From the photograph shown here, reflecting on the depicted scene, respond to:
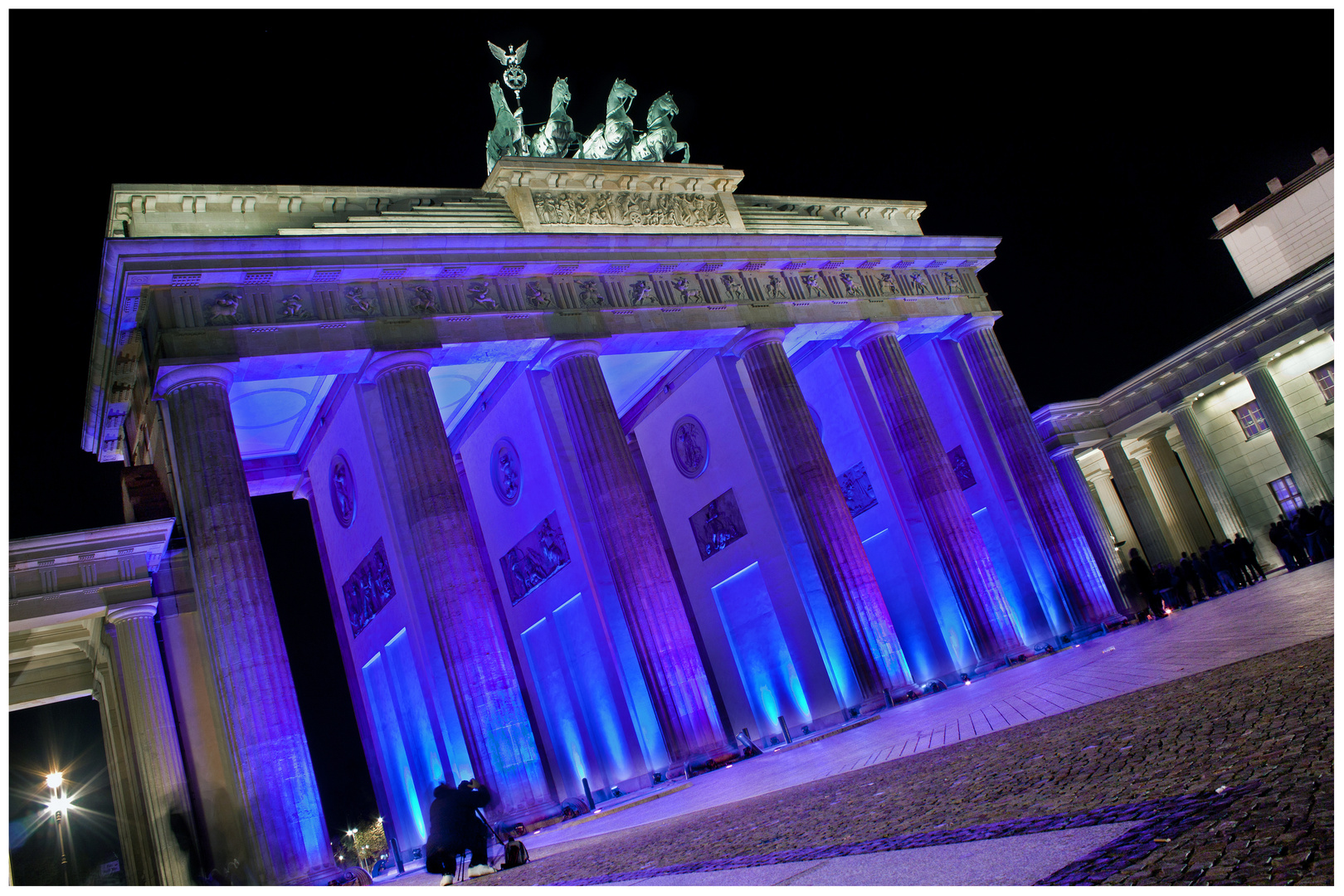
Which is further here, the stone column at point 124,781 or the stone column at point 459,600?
the stone column at point 124,781

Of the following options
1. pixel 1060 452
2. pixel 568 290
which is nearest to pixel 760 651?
pixel 568 290

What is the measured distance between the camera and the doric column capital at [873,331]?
26484 millimetres

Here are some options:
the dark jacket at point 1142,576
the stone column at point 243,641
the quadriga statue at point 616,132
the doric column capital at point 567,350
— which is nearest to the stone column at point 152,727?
the stone column at point 243,641

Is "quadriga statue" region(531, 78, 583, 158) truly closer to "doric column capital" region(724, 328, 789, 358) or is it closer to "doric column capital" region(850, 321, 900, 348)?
"doric column capital" region(724, 328, 789, 358)

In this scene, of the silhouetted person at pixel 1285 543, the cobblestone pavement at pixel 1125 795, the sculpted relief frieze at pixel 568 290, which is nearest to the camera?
the cobblestone pavement at pixel 1125 795

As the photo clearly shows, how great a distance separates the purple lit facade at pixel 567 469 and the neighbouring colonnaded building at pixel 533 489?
0.09m

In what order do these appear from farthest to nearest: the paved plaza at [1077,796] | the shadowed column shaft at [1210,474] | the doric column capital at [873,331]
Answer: the shadowed column shaft at [1210,474] < the doric column capital at [873,331] < the paved plaza at [1077,796]

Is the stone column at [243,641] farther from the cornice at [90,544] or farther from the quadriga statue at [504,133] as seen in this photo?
the quadriga statue at [504,133]

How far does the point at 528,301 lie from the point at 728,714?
14.6 m

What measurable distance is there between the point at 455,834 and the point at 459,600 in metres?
8.16

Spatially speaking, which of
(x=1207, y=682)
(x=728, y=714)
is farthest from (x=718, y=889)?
(x=728, y=714)

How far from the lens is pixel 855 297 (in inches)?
→ 1043

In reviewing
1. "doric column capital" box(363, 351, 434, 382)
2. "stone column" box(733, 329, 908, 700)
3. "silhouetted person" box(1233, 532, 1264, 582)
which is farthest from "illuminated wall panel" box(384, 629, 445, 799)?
"silhouetted person" box(1233, 532, 1264, 582)

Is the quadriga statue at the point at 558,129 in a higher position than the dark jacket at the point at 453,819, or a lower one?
higher
